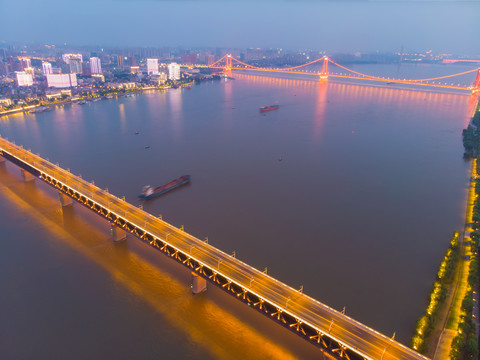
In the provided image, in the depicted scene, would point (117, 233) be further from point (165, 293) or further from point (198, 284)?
point (198, 284)

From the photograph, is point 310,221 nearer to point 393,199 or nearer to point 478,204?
point 393,199

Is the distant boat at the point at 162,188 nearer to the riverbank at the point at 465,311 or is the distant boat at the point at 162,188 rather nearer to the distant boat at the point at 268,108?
the riverbank at the point at 465,311

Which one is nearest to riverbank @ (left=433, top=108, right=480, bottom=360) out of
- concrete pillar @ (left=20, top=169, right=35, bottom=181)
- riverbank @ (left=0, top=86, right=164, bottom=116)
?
concrete pillar @ (left=20, top=169, right=35, bottom=181)

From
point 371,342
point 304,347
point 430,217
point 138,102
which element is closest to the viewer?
point 371,342

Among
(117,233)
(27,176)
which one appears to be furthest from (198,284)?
(27,176)

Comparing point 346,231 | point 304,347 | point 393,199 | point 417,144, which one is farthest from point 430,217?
point 417,144

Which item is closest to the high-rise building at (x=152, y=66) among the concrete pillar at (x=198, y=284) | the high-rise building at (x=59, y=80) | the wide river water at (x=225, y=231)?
the high-rise building at (x=59, y=80)
